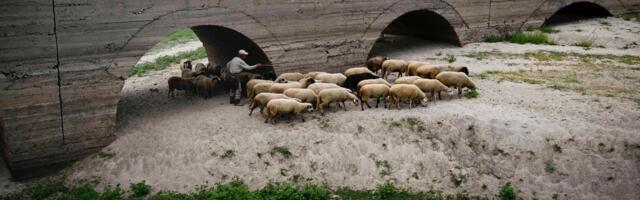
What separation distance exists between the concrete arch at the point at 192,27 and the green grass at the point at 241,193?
9.64 feet

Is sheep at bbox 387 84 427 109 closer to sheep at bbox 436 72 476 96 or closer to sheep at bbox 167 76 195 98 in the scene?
sheep at bbox 436 72 476 96

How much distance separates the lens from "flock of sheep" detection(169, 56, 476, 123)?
13.3 m

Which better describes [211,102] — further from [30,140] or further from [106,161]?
[30,140]

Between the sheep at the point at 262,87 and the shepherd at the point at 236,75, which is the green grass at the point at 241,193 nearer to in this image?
the sheep at the point at 262,87

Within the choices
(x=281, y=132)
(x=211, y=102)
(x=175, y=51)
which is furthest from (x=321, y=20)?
(x=175, y=51)

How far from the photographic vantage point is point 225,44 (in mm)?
18328

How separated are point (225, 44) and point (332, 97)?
6270mm

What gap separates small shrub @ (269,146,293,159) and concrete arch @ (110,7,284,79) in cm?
408

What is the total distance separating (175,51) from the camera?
86.4 feet

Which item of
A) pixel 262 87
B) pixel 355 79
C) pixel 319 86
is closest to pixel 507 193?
pixel 319 86

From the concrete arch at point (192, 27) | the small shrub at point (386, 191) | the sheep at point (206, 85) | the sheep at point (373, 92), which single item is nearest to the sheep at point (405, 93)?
the sheep at point (373, 92)

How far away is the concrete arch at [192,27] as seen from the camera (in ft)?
42.8

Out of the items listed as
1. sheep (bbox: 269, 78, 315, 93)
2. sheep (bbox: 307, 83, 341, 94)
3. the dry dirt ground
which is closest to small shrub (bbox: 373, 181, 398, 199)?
the dry dirt ground

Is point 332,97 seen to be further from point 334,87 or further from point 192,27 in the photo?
point 192,27
